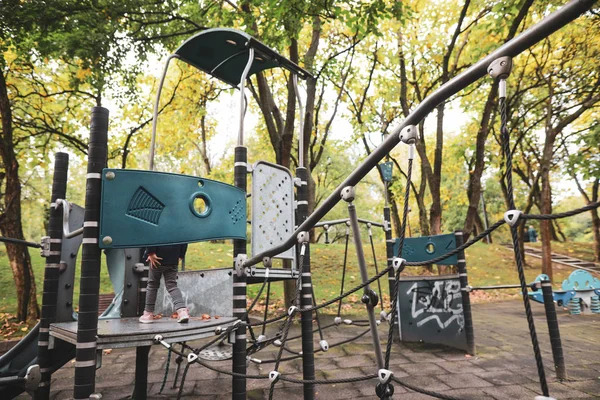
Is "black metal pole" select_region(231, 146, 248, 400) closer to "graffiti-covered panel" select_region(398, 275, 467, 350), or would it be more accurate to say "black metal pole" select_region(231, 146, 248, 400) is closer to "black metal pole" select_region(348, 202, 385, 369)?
"black metal pole" select_region(348, 202, 385, 369)

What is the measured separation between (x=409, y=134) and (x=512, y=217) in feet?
1.69

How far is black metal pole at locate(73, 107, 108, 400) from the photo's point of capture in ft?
5.81

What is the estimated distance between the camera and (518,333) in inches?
220

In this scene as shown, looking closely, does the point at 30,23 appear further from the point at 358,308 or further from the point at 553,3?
the point at 553,3

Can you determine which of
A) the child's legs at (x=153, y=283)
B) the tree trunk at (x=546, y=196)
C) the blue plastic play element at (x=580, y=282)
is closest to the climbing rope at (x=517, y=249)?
the child's legs at (x=153, y=283)

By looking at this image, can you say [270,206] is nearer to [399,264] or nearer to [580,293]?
[399,264]

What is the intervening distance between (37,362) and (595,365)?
5449mm

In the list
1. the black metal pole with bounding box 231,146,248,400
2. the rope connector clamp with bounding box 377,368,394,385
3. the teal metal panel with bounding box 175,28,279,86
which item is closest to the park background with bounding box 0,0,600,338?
the teal metal panel with bounding box 175,28,279,86

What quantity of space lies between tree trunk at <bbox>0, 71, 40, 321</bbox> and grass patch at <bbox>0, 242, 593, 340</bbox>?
1.98ft

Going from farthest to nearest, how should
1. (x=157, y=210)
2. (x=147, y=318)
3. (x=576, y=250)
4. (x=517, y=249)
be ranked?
(x=576, y=250) → (x=147, y=318) → (x=157, y=210) → (x=517, y=249)

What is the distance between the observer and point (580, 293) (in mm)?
7520

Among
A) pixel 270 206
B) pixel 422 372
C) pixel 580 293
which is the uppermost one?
pixel 270 206

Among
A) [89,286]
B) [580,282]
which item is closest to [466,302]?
[89,286]

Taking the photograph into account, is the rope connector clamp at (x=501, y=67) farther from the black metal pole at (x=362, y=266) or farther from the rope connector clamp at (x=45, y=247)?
the rope connector clamp at (x=45, y=247)
